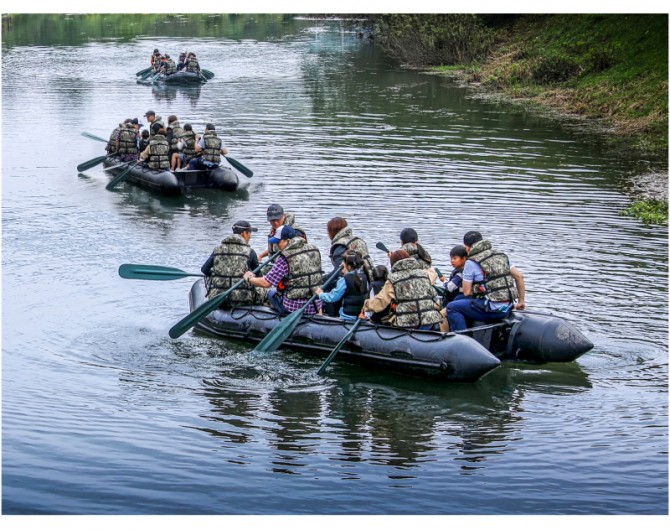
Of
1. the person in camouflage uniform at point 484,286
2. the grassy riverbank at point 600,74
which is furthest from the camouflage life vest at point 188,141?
the person in camouflage uniform at point 484,286

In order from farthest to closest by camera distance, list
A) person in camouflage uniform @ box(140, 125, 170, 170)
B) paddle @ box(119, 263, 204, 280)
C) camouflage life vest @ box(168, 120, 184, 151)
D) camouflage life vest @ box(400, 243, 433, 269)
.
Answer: camouflage life vest @ box(168, 120, 184, 151) → person in camouflage uniform @ box(140, 125, 170, 170) → paddle @ box(119, 263, 204, 280) → camouflage life vest @ box(400, 243, 433, 269)

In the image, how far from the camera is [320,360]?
13.7m

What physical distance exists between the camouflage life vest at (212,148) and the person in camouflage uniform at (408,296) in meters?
11.8

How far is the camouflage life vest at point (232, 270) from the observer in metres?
14.4

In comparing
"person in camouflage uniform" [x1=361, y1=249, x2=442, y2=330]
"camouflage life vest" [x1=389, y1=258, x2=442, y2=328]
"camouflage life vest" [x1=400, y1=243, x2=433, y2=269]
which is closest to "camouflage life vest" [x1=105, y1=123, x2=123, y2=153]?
"camouflage life vest" [x1=400, y1=243, x2=433, y2=269]

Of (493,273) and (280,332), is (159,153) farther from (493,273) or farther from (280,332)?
(493,273)

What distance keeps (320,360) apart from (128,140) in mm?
13743

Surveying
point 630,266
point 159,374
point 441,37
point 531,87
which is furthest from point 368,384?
point 441,37

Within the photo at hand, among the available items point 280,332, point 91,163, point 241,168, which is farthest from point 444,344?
point 91,163

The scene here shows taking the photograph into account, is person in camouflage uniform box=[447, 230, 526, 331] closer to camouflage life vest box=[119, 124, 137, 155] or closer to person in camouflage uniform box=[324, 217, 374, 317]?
person in camouflage uniform box=[324, 217, 374, 317]

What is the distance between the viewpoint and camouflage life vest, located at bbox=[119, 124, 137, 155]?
2572 centimetres

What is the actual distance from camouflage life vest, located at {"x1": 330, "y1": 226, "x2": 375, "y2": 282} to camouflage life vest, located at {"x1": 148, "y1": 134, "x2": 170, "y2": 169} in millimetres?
10423

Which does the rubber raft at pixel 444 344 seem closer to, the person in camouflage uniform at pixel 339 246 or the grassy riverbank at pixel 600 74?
the person in camouflage uniform at pixel 339 246

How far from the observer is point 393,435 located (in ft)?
37.8
